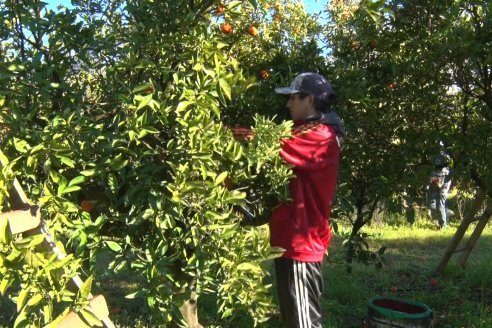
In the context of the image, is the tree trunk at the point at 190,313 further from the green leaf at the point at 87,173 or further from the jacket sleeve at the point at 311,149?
the green leaf at the point at 87,173

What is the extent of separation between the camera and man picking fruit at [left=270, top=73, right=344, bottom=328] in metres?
2.65

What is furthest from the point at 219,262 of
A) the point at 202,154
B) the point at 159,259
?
the point at 202,154

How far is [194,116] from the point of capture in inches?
80.6

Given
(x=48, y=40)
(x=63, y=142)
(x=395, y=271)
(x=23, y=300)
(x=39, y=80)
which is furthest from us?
(x=395, y=271)

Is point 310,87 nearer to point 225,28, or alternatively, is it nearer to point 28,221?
point 225,28

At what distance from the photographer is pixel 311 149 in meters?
2.52

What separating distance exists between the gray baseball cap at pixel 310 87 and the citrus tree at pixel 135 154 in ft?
0.89

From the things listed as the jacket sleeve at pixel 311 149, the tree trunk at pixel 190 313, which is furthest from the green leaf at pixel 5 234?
the tree trunk at pixel 190 313

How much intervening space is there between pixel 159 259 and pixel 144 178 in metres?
0.30

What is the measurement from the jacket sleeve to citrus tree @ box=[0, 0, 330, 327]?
9 cm

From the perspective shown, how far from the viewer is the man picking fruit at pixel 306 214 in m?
2.65

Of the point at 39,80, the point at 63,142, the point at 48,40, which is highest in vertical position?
the point at 48,40

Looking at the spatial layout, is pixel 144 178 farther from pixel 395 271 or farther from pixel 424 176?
pixel 395 271

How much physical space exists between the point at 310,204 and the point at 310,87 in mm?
538
